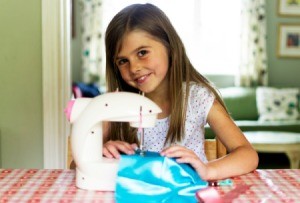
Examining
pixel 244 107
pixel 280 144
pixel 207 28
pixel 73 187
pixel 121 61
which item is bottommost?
pixel 280 144

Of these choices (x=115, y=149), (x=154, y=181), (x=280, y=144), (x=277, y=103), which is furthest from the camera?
(x=277, y=103)

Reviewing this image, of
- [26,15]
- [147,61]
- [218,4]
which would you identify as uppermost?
[218,4]

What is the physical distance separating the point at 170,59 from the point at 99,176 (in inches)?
20.7

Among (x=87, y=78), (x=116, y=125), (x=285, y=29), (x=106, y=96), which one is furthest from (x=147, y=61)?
(x=285, y=29)

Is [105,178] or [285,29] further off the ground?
[285,29]

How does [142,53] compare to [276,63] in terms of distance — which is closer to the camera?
[142,53]

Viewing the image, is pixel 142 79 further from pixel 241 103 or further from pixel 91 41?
pixel 91 41

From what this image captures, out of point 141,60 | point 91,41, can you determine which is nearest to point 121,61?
point 141,60

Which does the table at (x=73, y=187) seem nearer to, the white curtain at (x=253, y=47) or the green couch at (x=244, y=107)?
the green couch at (x=244, y=107)

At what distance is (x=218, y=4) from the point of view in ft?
16.4

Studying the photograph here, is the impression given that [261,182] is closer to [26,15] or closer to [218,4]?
[26,15]

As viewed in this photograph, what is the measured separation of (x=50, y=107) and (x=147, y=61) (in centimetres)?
100

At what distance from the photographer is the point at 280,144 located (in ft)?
12.0

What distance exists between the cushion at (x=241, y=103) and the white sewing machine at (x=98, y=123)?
3.70 metres
